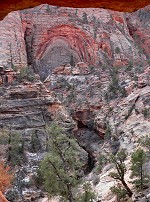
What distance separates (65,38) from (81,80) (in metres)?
11.0

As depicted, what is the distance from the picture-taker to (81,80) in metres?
48.2

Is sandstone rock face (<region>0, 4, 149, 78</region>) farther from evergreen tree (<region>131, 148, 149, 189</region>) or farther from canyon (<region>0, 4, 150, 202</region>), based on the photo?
evergreen tree (<region>131, 148, 149, 189</region>)

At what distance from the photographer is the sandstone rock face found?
54.1 metres

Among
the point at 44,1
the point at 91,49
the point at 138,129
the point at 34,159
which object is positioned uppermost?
the point at 44,1

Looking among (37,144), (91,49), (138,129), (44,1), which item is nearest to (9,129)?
(37,144)

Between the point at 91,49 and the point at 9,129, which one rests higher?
the point at 91,49

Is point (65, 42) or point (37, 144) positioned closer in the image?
point (37, 144)

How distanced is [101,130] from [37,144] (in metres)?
8.12

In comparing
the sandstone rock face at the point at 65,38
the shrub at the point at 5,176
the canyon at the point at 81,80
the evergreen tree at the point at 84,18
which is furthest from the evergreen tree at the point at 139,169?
the evergreen tree at the point at 84,18

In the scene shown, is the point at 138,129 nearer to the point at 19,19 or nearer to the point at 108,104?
the point at 108,104

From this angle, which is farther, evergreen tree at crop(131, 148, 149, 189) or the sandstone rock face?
the sandstone rock face

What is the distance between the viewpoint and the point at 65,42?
5678cm

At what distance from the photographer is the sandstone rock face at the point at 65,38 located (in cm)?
5409

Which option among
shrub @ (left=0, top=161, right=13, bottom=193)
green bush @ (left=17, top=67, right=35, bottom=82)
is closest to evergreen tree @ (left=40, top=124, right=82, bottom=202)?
shrub @ (left=0, top=161, right=13, bottom=193)
